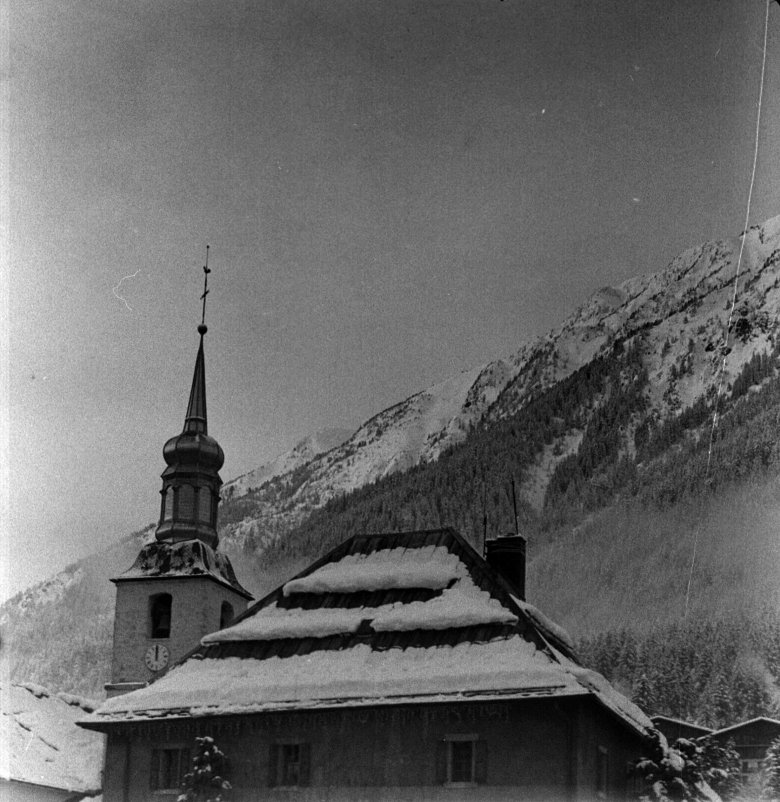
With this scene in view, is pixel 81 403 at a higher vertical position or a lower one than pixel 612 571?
higher

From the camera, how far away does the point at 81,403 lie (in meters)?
18.7

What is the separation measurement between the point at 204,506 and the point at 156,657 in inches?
88.7

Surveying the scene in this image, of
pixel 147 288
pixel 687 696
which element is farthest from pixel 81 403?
pixel 687 696

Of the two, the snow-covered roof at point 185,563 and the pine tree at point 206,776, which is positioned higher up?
the snow-covered roof at point 185,563

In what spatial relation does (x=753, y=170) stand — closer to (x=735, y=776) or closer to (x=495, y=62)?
(x=495, y=62)

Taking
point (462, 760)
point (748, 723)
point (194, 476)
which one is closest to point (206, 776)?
point (462, 760)

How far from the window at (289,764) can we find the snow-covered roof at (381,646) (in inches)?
19.2

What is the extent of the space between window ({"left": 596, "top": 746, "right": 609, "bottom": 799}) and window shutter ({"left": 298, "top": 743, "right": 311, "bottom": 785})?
2898mm

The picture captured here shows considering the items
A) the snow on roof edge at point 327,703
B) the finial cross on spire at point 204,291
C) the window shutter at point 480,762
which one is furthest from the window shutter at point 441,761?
the finial cross on spire at point 204,291

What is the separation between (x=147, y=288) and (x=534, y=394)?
15.1 ft

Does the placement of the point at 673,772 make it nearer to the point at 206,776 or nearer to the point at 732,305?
the point at 206,776

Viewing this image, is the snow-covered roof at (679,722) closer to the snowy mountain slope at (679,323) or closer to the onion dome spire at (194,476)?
the snowy mountain slope at (679,323)

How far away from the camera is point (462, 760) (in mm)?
16047

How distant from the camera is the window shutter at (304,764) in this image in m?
16.5
